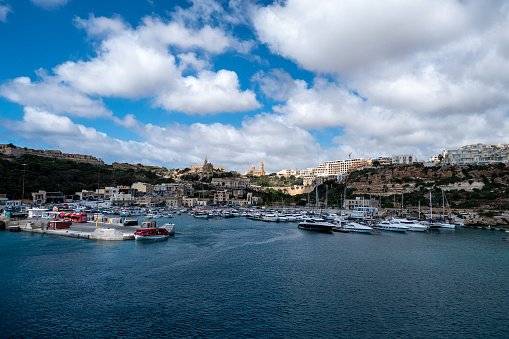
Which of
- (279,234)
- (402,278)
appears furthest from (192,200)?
(402,278)

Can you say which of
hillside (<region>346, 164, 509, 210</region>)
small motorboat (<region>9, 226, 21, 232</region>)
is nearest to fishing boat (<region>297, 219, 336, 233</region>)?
hillside (<region>346, 164, 509, 210</region>)

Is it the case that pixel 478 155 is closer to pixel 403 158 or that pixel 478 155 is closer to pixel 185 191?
pixel 403 158

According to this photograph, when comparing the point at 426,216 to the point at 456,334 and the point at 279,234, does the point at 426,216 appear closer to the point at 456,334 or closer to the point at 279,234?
the point at 279,234

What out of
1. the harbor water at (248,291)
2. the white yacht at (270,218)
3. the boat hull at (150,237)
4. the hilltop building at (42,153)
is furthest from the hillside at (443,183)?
the hilltop building at (42,153)

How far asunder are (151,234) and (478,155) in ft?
322

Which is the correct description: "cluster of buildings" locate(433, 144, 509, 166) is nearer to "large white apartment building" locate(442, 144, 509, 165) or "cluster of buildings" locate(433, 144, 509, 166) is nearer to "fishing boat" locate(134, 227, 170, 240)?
"large white apartment building" locate(442, 144, 509, 165)

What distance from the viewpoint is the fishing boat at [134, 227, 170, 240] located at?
31594mm

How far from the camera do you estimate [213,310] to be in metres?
14.4

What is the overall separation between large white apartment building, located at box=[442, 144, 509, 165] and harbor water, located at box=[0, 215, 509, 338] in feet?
249

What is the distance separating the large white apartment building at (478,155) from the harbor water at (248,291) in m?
75.8

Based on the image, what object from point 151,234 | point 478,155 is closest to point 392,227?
point 151,234

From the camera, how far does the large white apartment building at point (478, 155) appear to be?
294ft

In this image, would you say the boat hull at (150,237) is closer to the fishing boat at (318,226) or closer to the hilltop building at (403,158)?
the fishing boat at (318,226)

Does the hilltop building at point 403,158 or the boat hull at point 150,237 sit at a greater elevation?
the hilltop building at point 403,158
